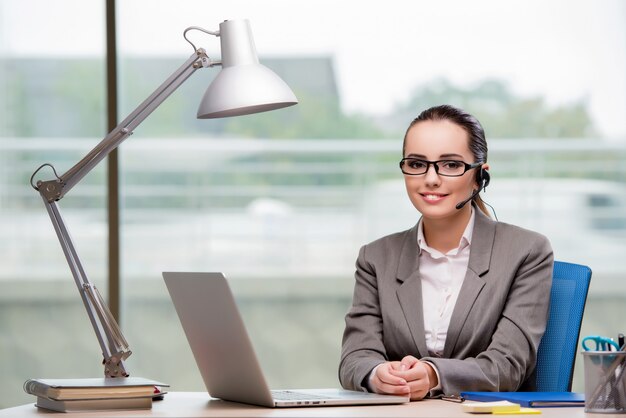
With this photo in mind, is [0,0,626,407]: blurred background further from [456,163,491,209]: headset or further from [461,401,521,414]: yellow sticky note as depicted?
[461,401,521,414]: yellow sticky note

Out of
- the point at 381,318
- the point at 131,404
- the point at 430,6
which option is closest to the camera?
the point at 131,404

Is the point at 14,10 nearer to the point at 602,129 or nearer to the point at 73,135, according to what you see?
the point at 73,135

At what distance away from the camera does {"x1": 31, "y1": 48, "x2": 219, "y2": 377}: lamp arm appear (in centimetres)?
203

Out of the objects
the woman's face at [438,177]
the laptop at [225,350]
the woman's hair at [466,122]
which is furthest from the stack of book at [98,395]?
the woman's hair at [466,122]

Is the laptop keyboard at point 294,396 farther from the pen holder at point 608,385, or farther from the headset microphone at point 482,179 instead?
the headset microphone at point 482,179

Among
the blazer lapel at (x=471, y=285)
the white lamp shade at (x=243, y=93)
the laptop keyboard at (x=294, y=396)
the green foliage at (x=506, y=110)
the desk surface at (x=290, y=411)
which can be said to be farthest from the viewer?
the green foliage at (x=506, y=110)

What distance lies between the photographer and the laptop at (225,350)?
1751 mm

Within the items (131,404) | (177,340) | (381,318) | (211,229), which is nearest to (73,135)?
(211,229)

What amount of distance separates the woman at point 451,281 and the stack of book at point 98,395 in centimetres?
45

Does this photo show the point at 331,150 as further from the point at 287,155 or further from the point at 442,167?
the point at 442,167

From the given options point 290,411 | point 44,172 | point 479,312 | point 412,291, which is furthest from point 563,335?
point 44,172

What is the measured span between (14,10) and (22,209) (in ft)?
2.44

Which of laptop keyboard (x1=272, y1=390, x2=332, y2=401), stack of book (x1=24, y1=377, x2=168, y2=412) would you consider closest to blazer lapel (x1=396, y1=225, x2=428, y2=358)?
laptop keyboard (x1=272, y1=390, x2=332, y2=401)

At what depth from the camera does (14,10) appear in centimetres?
379
